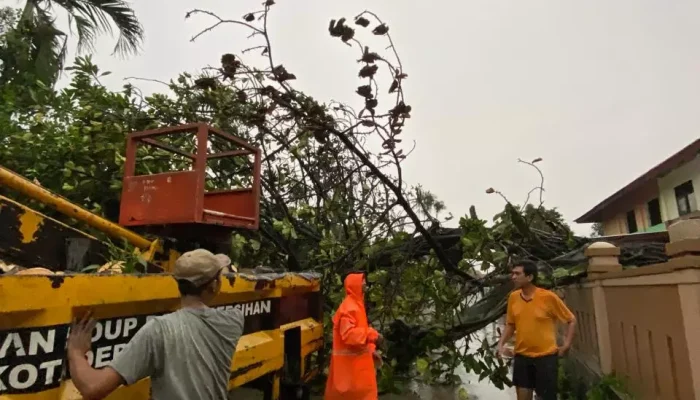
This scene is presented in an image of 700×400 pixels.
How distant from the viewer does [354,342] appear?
445cm

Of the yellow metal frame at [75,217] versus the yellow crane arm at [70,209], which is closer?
the yellow metal frame at [75,217]

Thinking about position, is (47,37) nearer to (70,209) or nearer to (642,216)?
(70,209)

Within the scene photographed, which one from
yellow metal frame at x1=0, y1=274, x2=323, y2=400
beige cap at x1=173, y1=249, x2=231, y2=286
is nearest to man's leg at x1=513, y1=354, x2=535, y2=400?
yellow metal frame at x1=0, y1=274, x2=323, y2=400

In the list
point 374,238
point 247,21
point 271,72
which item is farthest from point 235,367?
point 374,238

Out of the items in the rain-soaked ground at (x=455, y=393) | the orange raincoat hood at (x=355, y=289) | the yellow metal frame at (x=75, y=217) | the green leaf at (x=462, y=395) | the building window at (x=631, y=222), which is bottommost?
the rain-soaked ground at (x=455, y=393)

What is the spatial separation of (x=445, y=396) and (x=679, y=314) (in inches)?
152

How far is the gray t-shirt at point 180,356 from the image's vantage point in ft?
6.18

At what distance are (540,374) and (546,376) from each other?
0.16ft

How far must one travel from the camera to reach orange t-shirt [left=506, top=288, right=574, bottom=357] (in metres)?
4.50

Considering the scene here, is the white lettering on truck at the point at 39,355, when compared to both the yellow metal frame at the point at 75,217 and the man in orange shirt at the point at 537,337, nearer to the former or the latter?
the yellow metal frame at the point at 75,217

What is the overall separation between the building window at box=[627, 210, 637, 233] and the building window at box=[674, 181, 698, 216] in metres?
3.54

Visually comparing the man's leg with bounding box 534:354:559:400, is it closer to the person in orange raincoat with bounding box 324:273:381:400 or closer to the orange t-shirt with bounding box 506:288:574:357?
the orange t-shirt with bounding box 506:288:574:357

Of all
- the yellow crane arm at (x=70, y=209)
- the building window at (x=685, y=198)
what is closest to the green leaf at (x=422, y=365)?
the yellow crane arm at (x=70, y=209)

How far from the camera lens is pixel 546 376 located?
4461 mm
